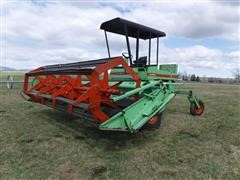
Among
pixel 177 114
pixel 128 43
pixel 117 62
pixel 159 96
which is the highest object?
pixel 128 43

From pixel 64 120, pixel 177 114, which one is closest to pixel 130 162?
pixel 64 120

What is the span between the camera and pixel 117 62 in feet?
12.8

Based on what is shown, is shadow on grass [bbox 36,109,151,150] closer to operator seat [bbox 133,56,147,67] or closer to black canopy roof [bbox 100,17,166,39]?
operator seat [bbox 133,56,147,67]

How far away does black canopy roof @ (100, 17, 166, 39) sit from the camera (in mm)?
5273

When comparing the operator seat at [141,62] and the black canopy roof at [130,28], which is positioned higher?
the black canopy roof at [130,28]

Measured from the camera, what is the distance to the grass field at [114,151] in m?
3.18

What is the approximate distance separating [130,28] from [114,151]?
3.03 m

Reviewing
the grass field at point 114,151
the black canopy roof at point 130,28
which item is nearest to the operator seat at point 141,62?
the black canopy roof at point 130,28

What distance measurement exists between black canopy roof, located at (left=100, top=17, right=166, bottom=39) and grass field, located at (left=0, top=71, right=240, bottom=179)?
2364 millimetres

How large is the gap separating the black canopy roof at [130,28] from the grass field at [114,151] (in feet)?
7.76

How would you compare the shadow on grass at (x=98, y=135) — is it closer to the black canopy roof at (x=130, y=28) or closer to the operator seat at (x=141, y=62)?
the operator seat at (x=141, y=62)

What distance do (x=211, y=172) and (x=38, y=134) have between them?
334 cm

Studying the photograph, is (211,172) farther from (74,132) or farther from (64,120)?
(64,120)

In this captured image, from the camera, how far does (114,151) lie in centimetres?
389
